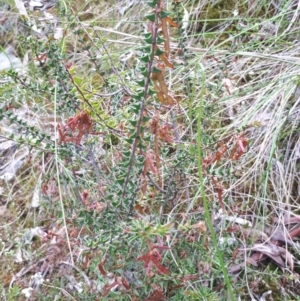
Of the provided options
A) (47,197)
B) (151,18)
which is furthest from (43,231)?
(151,18)

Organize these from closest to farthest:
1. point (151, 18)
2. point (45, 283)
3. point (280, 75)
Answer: point (151, 18)
point (45, 283)
point (280, 75)

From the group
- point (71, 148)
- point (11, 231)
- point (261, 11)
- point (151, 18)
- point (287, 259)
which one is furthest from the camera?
point (261, 11)

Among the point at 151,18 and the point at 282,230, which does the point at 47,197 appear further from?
the point at 151,18

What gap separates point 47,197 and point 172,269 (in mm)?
383

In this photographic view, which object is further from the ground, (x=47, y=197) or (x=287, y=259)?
(x=47, y=197)

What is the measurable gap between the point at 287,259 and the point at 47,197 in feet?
2.02

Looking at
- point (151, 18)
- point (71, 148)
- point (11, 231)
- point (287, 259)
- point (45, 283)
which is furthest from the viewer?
point (11, 231)

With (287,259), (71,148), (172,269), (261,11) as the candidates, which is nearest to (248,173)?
(287,259)

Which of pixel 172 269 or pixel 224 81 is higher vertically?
pixel 224 81

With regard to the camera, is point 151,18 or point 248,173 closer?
point 151,18

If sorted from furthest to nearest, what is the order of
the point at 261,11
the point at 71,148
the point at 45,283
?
the point at 261,11 → the point at 45,283 → the point at 71,148

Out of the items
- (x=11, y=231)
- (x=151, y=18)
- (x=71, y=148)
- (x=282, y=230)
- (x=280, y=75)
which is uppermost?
(x=151, y=18)

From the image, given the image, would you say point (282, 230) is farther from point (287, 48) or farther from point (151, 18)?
point (151, 18)

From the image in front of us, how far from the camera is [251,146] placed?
4.84 ft
